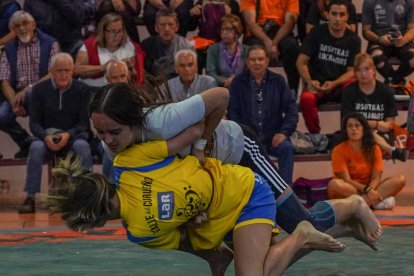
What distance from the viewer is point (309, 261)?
6195 mm

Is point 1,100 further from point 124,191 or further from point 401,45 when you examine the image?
point 124,191

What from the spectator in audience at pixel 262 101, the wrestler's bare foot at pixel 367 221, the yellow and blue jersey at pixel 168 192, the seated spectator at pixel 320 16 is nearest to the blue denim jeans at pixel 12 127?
the spectator in audience at pixel 262 101

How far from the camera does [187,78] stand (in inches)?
367

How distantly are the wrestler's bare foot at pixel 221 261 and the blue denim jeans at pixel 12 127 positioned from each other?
180 inches

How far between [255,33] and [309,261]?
14.5ft

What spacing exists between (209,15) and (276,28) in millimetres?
649

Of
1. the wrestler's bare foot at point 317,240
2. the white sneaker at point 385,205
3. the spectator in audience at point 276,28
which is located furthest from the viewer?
the spectator in audience at point 276,28

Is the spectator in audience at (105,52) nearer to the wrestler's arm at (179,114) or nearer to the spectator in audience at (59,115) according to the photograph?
the spectator in audience at (59,115)

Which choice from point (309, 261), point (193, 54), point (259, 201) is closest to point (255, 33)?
point (193, 54)

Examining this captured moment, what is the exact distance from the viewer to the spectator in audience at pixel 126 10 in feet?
33.8

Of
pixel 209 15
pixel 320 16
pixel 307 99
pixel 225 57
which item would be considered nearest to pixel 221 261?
pixel 307 99

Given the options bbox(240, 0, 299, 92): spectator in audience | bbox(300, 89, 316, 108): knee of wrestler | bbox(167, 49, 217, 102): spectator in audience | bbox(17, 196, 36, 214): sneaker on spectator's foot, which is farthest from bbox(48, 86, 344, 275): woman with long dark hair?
bbox(240, 0, 299, 92): spectator in audience

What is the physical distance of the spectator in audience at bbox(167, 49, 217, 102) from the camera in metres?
9.30

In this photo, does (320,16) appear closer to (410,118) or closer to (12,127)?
(410,118)
